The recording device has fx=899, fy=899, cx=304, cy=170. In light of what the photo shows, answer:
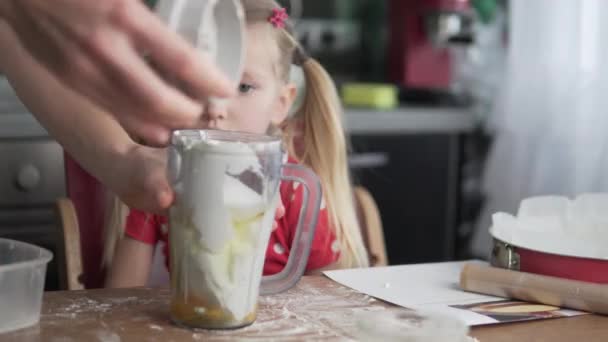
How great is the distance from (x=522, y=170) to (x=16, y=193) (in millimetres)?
1406

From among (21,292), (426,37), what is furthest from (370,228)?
(426,37)

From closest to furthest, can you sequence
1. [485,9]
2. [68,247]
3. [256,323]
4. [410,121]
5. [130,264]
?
[256,323] < [68,247] < [130,264] < [410,121] < [485,9]

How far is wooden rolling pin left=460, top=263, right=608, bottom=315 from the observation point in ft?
3.29

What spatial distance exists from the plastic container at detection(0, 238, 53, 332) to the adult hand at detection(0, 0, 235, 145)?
0.99 ft

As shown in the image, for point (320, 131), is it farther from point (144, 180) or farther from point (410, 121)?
point (410, 121)

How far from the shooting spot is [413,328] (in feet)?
2.65

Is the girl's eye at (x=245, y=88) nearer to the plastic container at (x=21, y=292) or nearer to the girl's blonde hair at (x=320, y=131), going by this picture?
the girl's blonde hair at (x=320, y=131)

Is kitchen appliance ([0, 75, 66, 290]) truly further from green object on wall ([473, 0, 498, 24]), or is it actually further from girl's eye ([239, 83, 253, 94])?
green object on wall ([473, 0, 498, 24])

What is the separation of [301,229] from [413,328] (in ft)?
0.79

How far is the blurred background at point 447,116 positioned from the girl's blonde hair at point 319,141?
75 cm

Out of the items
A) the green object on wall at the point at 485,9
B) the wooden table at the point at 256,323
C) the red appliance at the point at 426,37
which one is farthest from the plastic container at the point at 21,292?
the green object on wall at the point at 485,9

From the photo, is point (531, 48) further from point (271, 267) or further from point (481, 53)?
point (271, 267)

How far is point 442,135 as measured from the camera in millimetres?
2822

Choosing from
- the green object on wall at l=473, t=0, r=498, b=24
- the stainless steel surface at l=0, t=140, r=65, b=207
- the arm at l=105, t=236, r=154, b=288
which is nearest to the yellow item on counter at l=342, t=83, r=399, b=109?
the green object on wall at l=473, t=0, r=498, b=24
